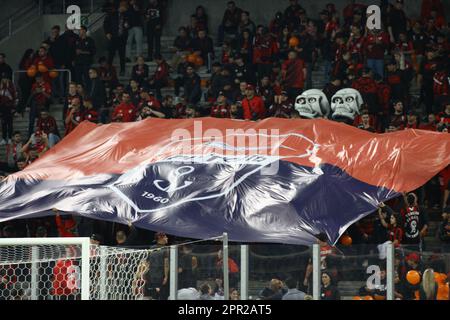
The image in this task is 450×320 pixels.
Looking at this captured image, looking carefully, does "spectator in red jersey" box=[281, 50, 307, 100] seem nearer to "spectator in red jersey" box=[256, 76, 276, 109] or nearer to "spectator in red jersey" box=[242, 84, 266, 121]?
"spectator in red jersey" box=[256, 76, 276, 109]

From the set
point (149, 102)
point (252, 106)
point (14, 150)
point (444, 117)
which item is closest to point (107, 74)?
point (149, 102)

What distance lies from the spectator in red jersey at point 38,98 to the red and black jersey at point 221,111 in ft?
13.7

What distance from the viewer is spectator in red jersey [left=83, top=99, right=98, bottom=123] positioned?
80.1 ft

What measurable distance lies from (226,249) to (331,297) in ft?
4.61

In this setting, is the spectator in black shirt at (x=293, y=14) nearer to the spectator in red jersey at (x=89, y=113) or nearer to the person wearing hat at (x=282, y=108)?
the person wearing hat at (x=282, y=108)

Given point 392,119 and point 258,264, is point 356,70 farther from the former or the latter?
point 258,264

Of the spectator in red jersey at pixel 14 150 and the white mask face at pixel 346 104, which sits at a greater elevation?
the white mask face at pixel 346 104

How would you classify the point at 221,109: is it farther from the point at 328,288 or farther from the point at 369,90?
the point at 328,288

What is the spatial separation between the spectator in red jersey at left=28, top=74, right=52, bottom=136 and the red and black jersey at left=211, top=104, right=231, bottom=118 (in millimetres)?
4191

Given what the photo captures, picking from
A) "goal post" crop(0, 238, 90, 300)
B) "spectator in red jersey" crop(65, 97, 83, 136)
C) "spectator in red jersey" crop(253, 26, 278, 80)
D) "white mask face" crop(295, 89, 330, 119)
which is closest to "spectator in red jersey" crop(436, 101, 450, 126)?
"white mask face" crop(295, 89, 330, 119)

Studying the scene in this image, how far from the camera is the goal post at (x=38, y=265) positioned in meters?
12.9

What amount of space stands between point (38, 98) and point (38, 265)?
1185 centimetres

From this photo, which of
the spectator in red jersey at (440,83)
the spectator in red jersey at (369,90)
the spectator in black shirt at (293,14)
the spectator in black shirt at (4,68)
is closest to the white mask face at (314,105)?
the spectator in red jersey at (369,90)

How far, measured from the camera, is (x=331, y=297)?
1449 cm
